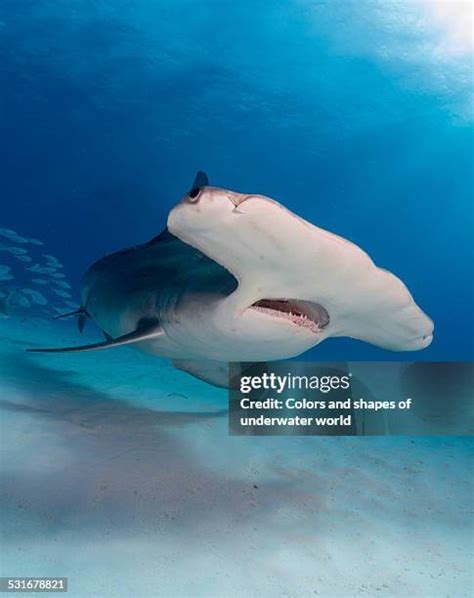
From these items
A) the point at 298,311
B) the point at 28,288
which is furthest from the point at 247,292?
the point at 28,288

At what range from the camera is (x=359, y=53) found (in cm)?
1927

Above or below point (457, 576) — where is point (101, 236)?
above

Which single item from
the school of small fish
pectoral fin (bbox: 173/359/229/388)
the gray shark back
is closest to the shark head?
the gray shark back

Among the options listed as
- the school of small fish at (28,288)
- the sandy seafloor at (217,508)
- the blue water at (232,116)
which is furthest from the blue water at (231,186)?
the school of small fish at (28,288)

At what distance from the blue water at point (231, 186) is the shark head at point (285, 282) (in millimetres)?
1420

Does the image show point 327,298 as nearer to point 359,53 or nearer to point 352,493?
point 352,493

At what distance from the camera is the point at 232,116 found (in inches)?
1045

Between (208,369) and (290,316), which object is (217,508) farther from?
(208,369)

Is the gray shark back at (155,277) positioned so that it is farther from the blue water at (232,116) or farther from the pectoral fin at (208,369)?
the blue water at (232,116)

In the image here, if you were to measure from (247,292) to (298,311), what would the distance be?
2.21 ft

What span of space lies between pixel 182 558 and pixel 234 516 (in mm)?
602

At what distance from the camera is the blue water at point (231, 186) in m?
3.01

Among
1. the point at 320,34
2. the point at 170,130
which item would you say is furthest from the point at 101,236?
the point at 320,34

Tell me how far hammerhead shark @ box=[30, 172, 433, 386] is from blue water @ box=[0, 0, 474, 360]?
50.5 feet
